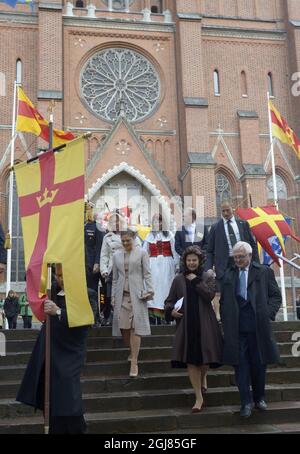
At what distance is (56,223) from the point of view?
468cm

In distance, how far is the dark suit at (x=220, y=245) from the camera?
773 centimetres

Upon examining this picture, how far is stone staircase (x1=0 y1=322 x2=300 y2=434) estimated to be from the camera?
5.28 metres

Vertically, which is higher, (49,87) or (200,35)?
(200,35)

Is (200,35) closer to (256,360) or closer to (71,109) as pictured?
(71,109)

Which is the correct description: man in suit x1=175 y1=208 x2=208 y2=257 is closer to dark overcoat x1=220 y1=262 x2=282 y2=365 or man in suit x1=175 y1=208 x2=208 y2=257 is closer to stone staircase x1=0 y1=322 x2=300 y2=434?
stone staircase x1=0 y1=322 x2=300 y2=434

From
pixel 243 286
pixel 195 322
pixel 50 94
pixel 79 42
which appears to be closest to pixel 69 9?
pixel 79 42

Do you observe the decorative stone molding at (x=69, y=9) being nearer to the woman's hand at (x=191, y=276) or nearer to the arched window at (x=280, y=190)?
the arched window at (x=280, y=190)

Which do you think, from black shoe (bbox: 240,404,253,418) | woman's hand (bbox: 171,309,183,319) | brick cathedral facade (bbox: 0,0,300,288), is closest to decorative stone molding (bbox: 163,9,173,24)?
brick cathedral facade (bbox: 0,0,300,288)

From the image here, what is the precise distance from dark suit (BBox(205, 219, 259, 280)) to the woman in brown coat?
199 cm

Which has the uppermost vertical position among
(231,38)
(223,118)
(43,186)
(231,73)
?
(231,38)

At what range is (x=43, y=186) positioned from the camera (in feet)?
16.1
